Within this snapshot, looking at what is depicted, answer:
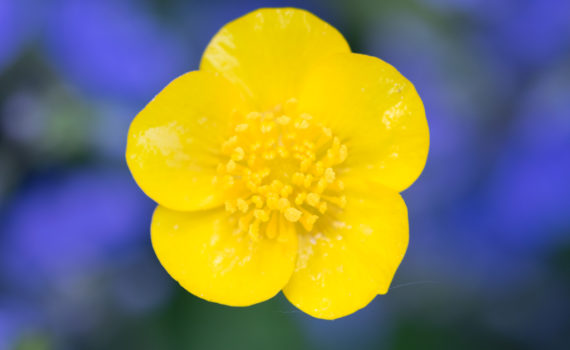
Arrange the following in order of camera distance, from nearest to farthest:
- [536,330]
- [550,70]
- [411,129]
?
[411,129] < [536,330] < [550,70]

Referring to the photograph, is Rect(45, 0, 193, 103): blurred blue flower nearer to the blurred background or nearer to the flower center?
the blurred background

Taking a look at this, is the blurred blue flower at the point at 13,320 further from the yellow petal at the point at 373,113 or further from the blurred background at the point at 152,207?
the yellow petal at the point at 373,113

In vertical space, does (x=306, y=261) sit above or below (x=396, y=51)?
below

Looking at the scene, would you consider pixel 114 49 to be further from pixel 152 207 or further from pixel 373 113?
pixel 373 113

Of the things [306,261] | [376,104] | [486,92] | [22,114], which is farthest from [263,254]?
[486,92]

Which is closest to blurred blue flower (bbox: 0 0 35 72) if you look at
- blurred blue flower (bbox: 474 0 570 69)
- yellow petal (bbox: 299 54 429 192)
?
yellow petal (bbox: 299 54 429 192)

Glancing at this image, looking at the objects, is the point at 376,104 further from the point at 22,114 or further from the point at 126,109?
the point at 22,114

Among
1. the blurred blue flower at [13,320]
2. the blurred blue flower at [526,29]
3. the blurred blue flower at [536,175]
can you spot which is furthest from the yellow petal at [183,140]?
the blurred blue flower at [526,29]
